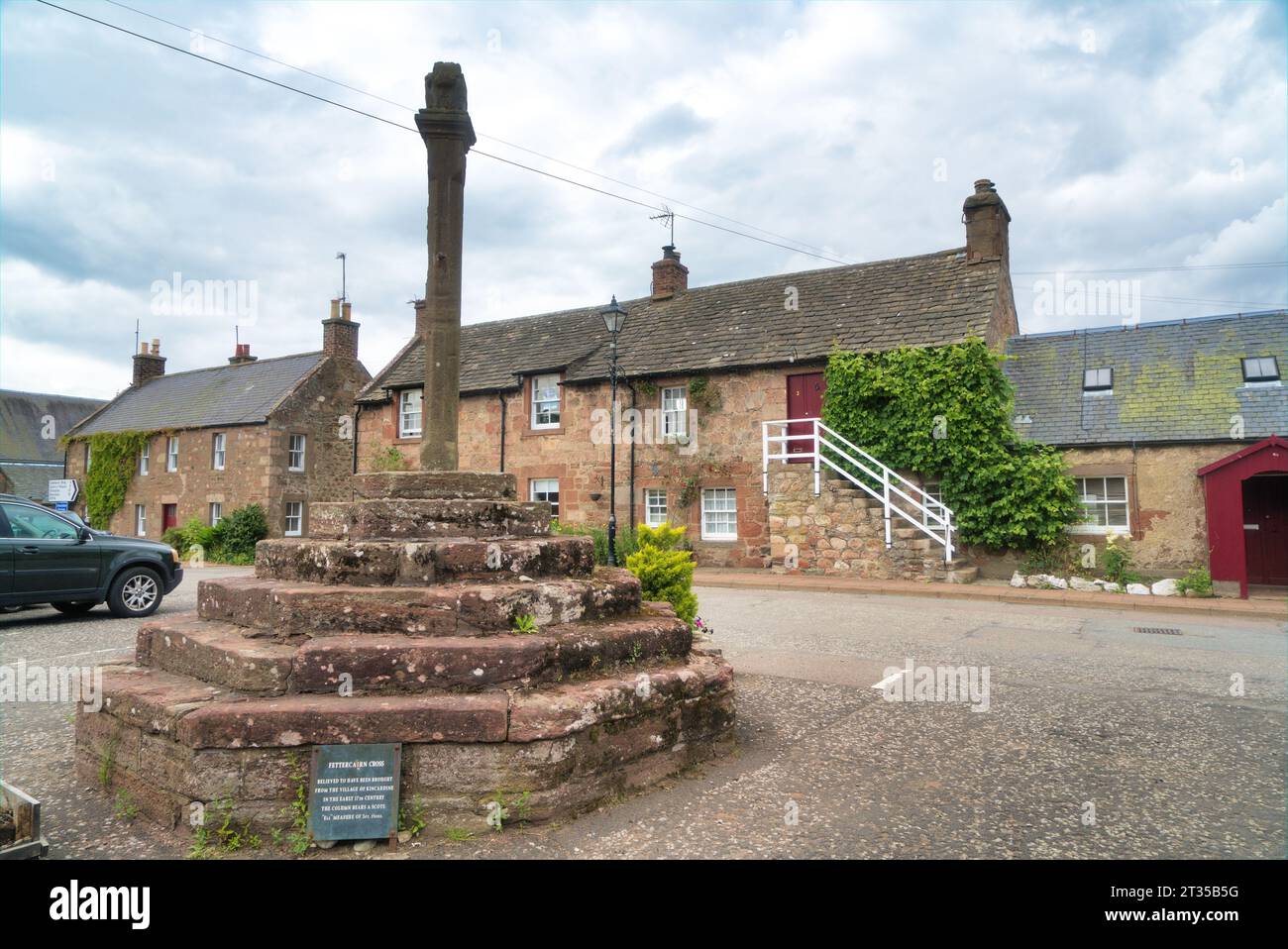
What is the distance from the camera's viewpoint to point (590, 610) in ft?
14.9

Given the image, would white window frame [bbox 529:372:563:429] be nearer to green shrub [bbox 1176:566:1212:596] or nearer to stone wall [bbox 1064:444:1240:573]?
stone wall [bbox 1064:444:1240:573]

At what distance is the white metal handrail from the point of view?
1584cm

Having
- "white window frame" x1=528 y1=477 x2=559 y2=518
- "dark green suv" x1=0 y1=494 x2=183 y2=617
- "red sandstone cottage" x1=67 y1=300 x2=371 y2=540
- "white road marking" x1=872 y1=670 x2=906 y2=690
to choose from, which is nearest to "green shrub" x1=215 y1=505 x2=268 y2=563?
"red sandstone cottage" x1=67 y1=300 x2=371 y2=540

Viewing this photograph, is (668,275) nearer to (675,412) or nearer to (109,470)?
(675,412)

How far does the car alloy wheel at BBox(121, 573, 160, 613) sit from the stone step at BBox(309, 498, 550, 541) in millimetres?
7483

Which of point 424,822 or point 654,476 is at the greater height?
point 654,476

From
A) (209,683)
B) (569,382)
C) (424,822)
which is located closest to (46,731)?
(209,683)

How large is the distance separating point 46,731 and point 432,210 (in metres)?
4.53

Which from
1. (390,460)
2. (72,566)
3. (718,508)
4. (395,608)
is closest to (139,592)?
(72,566)

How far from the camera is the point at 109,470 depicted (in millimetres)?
32125

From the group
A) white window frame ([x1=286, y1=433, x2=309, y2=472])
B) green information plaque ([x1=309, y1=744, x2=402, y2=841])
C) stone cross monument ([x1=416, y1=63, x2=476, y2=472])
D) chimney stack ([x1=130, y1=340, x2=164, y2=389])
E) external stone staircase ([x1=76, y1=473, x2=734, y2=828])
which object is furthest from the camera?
chimney stack ([x1=130, y1=340, x2=164, y2=389])

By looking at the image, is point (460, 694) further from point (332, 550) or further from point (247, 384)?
point (247, 384)

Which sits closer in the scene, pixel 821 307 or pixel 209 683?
pixel 209 683

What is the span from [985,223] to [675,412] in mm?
8680
